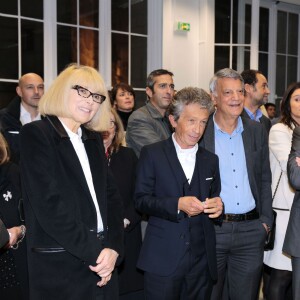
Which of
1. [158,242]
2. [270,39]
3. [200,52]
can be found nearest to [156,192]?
[158,242]

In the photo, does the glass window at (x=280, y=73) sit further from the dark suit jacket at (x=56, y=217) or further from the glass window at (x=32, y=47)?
the dark suit jacket at (x=56, y=217)

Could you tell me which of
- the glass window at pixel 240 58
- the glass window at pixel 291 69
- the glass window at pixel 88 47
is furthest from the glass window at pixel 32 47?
the glass window at pixel 291 69

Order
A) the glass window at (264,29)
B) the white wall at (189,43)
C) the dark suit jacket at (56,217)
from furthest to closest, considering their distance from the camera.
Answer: the glass window at (264,29)
the white wall at (189,43)
the dark suit jacket at (56,217)

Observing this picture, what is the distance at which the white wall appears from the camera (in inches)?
263

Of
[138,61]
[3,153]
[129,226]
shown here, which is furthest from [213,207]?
[138,61]

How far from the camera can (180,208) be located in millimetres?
2330

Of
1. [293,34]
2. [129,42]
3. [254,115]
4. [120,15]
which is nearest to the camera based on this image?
[254,115]

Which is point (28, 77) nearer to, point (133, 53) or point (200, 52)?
point (133, 53)

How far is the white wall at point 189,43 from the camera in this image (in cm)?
669

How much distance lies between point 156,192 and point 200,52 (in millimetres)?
4997

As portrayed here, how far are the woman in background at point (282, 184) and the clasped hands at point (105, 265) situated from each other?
161 cm

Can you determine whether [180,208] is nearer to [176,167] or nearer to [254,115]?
[176,167]

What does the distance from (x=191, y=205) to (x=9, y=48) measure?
406 cm

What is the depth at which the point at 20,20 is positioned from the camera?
18.3 ft
